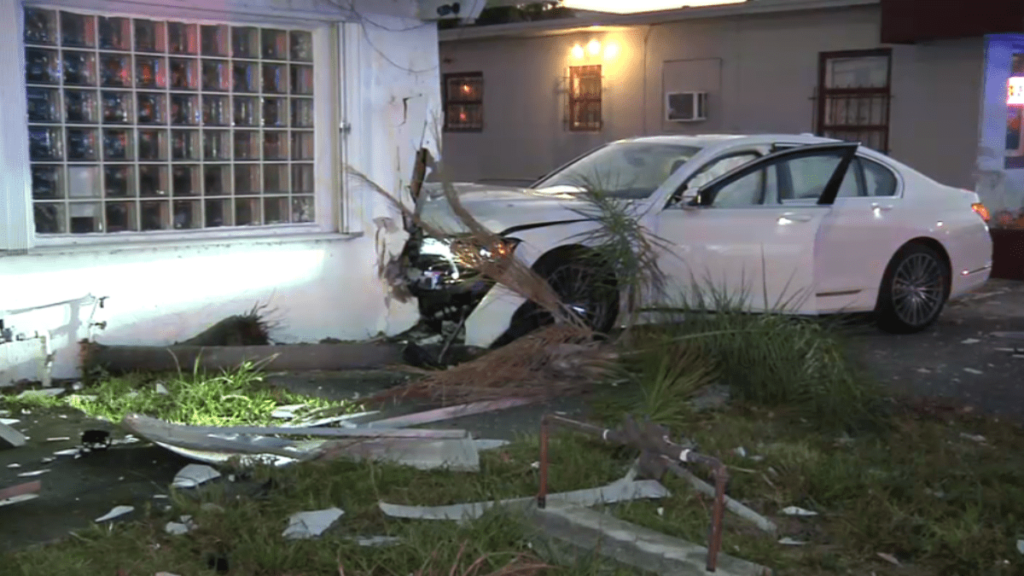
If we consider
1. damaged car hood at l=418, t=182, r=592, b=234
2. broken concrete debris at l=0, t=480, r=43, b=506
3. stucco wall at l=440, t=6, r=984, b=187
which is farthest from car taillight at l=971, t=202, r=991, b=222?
broken concrete debris at l=0, t=480, r=43, b=506

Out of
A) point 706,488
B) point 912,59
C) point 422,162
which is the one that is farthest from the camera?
point 912,59

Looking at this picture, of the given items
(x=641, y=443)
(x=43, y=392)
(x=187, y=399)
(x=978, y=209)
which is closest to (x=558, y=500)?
(x=641, y=443)

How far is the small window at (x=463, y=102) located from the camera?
1873 centimetres

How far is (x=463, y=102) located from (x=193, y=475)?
1424 centimetres

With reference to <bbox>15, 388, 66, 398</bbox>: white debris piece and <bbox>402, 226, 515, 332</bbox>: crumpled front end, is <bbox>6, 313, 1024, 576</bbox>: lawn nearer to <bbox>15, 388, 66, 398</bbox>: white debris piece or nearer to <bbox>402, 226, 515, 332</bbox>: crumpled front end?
<bbox>15, 388, 66, 398</bbox>: white debris piece

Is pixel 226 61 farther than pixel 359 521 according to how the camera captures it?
Yes

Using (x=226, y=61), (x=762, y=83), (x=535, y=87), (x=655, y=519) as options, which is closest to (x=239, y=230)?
(x=226, y=61)

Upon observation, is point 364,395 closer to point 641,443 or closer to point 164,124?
point 164,124

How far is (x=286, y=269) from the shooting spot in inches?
334

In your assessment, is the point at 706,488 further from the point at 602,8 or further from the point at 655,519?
the point at 602,8

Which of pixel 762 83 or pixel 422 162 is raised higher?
pixel 762 83

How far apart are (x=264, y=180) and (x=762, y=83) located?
28.9 feet

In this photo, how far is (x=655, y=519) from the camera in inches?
192

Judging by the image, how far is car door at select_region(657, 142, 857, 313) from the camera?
28.4 feet
